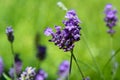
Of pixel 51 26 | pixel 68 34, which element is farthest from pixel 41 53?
pixel 51 26

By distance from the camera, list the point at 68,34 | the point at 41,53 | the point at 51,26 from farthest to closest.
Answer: the point at 51,26 < the point at 41,53 < the point at 68,34

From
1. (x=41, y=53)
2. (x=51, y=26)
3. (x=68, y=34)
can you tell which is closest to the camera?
(x=68, y=34)

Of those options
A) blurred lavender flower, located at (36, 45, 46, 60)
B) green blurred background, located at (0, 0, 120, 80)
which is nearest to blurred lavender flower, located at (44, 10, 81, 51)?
blurred lavender flower, located at (36, 45, 46, 60)

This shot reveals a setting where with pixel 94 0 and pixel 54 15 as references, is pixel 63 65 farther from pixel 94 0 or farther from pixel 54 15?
pixel 94 0

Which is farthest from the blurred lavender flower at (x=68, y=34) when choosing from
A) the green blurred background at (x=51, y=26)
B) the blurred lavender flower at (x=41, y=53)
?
the green blurred background at (x=51, y=26)

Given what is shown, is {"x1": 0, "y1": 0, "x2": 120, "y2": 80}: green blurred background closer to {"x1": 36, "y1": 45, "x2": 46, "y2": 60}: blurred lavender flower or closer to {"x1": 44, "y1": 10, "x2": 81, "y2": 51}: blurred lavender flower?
{"x1": 36, "y1": 45, "x2": 46, "y2": 60}: blurred lavender flower

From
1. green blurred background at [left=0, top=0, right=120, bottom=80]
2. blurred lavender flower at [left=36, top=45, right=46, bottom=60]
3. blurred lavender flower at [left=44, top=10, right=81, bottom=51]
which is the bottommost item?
blurred lavender flower at [left=44, top=10, right=81, bottom=51]

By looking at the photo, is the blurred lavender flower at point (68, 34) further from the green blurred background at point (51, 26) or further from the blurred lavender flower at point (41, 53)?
the green blurred background at point (51, 26)

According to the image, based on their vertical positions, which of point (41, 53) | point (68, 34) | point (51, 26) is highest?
point (51, 26)

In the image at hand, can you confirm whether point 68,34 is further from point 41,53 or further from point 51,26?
point 51,26
